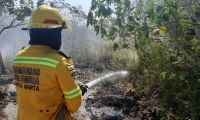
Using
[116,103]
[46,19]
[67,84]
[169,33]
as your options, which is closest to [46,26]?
[46,19]

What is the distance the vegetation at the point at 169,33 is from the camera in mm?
5176

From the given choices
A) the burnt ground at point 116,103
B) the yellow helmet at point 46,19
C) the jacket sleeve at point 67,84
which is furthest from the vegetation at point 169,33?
the jacket sleeve at point 67,84

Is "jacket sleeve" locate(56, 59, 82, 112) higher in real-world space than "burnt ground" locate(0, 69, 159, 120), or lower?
higher

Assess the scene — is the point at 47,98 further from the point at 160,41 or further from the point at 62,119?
the point at 160,41

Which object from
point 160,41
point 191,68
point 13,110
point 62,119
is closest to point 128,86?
point 13,110

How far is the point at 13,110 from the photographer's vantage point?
8.56 metres

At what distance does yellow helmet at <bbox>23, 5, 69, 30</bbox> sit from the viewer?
362cm

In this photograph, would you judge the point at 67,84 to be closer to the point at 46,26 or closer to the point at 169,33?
the point at 46,26

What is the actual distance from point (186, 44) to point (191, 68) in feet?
1.08

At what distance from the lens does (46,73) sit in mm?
3566

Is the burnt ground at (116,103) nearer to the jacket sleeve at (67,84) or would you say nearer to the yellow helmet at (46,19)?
the jacket sleeve at (67,84)

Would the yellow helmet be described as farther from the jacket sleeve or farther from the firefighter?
the jacket sleeve

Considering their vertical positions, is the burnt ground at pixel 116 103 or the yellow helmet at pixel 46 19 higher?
the yellow helmet at pixel 46 19

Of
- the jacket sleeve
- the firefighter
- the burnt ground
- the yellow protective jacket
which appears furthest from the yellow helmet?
the burnt ground
